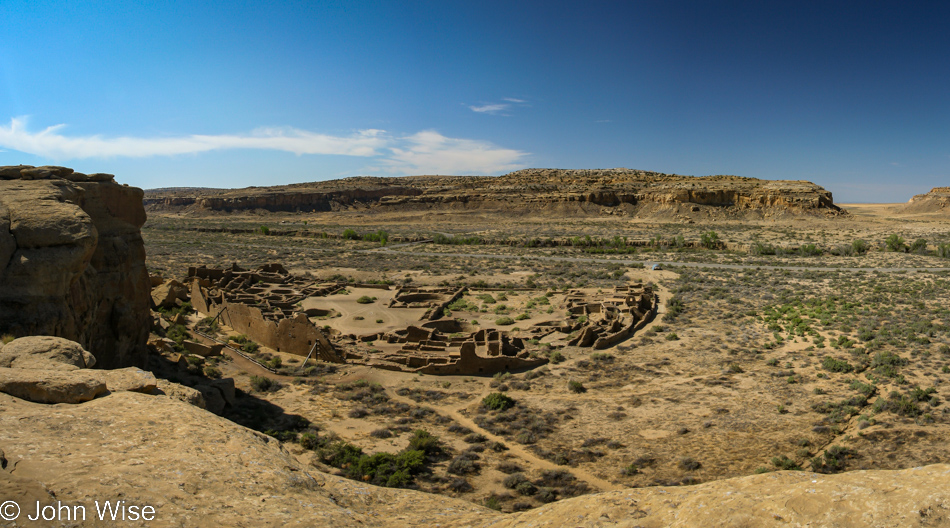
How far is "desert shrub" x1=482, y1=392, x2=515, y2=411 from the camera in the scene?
17227 millimetres

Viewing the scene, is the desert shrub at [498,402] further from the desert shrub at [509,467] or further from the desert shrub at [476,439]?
the desert shrub at [509,467]

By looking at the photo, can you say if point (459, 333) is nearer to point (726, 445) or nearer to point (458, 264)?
point (726, 445)

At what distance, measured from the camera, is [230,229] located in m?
92.4

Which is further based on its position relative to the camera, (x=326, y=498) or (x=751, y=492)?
(x=326, y=498)

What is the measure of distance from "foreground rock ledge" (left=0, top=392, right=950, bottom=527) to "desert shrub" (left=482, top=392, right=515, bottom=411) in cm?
860

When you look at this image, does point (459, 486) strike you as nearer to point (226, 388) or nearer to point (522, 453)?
point (522, 453)

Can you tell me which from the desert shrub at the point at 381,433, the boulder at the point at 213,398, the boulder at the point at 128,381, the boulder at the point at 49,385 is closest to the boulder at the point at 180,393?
the boulder at the point at 128,381

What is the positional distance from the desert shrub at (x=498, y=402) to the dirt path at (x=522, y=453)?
2.21ft

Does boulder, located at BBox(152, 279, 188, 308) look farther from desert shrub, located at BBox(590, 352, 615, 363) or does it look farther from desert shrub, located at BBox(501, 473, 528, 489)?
desert shrub, located at BBox(501, 473, 528, 489)

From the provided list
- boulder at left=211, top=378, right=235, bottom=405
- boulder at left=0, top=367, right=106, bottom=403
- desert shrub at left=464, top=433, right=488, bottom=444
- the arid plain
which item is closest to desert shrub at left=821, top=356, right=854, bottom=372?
the arid plain

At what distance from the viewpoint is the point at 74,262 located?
40.5ft

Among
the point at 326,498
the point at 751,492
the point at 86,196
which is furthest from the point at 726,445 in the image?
the point at 86,196

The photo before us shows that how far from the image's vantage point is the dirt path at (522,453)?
12.7m

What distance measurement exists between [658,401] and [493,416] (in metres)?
5.73
